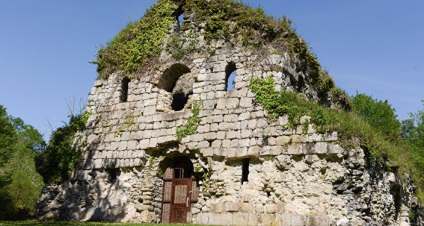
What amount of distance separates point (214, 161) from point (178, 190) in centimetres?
195

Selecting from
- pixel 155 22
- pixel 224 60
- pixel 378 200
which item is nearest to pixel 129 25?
pixel 155 22

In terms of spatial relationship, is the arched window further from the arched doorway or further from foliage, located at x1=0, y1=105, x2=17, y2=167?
foliage, located at x1=0, y1=105, x2=17, y2=167

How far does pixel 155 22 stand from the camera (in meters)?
17.4

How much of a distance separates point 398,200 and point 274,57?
6.34 m

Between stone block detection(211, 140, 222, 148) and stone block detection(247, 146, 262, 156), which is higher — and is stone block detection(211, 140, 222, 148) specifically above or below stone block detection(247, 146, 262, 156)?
above

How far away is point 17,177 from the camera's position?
1368 inches

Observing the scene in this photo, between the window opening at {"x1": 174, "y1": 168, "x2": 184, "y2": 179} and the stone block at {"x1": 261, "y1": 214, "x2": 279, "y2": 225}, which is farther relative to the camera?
the window opening at {"x1": 174, "y1": 168, "x2": 184, "y2": 179}

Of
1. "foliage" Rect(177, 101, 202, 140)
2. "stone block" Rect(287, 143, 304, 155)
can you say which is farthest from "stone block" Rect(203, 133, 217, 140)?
"stone block" Rect(287, 143, 304, 155)

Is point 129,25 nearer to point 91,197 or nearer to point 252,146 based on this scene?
point 91,197

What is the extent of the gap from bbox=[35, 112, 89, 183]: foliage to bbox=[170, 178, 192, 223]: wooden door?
4233mm

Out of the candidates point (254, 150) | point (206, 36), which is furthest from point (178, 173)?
point (206, 36)

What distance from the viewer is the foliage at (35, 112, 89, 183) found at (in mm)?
16891

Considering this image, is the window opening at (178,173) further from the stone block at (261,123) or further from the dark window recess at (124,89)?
the dark window recess at (124,89)

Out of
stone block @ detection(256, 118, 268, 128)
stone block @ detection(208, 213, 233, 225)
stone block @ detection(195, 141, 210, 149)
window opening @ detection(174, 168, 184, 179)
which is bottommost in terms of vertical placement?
stone block @ detection(208, 213, 233, 225)
